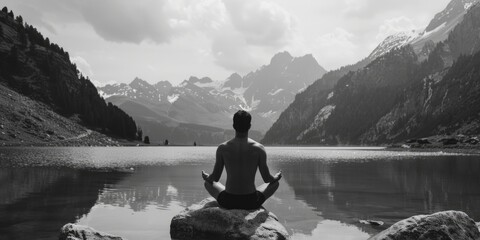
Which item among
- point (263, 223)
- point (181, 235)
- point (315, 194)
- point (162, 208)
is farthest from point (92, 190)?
point (263, 223)

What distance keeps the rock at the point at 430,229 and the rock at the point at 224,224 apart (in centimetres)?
388

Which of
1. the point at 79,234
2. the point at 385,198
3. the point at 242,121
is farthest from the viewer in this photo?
the point at 385,198

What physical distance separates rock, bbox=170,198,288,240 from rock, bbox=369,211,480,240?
3.88 metres

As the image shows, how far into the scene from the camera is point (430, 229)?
14.6 metres

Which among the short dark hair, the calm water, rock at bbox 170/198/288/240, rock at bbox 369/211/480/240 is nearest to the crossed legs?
rock at bbox 170/198/288/240

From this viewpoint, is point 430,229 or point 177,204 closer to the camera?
point 430,229

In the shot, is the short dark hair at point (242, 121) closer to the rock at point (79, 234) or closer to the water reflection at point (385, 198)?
the rock at point (79, 234)

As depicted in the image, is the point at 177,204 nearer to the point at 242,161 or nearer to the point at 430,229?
the point at 242,161

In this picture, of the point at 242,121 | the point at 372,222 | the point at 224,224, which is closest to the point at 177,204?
the point at 372,222


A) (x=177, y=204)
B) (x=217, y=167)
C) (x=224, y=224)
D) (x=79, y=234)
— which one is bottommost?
(x=177, y=204)

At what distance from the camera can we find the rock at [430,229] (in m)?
14.5

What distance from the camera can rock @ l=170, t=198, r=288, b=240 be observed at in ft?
48.4

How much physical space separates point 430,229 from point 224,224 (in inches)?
287

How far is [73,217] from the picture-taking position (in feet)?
78.5
